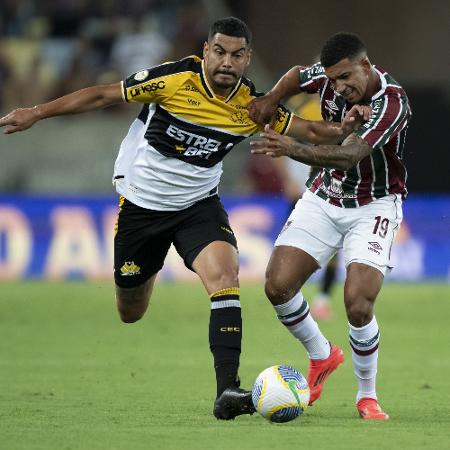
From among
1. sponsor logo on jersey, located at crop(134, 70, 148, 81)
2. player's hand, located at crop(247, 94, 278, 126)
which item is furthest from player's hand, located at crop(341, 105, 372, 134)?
sponsor logo on jersey, located at crop(134, 70, 148, 81)

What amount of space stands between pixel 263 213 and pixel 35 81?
16.3ft

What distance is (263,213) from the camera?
17.7 meters

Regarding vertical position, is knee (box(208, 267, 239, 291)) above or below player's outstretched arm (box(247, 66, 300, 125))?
below

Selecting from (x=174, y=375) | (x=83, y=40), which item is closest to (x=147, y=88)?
(x=174, y=375)

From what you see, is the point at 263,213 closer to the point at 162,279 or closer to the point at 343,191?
the point at 162,279

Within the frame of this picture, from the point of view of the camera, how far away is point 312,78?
26.6ft

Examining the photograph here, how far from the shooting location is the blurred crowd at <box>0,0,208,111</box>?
20.2 meters

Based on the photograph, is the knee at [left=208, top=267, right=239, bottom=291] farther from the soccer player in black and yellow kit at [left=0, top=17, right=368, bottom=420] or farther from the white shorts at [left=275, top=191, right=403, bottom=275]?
the white shorts at [left=275, top=191, right=403, bottom=275]

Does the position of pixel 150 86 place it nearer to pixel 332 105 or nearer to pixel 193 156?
pixel 193 156

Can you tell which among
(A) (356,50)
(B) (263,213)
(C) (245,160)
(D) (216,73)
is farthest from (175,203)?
(C) (245,160)

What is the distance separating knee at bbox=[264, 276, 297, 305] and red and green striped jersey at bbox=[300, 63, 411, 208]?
2.13 feet

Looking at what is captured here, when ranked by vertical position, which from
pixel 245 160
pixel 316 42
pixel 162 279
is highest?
pixel 316 42

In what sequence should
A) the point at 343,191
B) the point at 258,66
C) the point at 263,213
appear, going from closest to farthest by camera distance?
the point at 343,191, the point at 263,213, the point at 258,66

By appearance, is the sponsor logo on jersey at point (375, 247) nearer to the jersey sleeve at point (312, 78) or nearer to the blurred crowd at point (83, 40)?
the jersey sleeve at point (312, 78)
